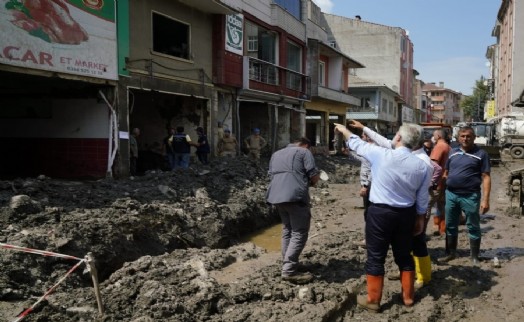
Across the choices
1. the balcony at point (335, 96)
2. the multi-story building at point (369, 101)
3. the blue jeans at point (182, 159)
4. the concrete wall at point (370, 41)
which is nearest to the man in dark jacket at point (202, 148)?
the blue jeans at point (182, 159)

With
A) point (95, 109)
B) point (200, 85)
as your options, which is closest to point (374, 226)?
point (95, 109)

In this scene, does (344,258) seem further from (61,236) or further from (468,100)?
(468,100)

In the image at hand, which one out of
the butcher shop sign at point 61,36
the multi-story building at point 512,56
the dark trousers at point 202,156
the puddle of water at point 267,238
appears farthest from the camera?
the multi-story building at point 512,56

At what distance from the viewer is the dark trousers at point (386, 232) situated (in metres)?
4.57

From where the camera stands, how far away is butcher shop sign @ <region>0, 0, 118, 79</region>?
860 cm

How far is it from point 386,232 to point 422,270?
1175 mm

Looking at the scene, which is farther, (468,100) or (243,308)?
(468,100)

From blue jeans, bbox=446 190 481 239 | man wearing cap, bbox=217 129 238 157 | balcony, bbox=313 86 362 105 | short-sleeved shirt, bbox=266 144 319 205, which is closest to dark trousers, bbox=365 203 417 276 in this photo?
short-sleeved shirt, bbox=266 144 319 205

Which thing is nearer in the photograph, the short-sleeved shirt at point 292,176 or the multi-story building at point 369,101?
the short-sleeved shirt at point 292,176

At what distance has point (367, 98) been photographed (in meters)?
42.8

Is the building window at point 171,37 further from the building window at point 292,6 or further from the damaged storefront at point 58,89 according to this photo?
the building window at point 292,6

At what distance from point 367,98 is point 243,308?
1578 inches

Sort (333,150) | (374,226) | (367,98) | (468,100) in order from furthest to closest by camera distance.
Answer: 1. (468,100)
2. (367,98)
3. (333,150)
4. (374,226)

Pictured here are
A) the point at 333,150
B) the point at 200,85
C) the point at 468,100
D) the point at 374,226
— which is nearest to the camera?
the point at 374,226
